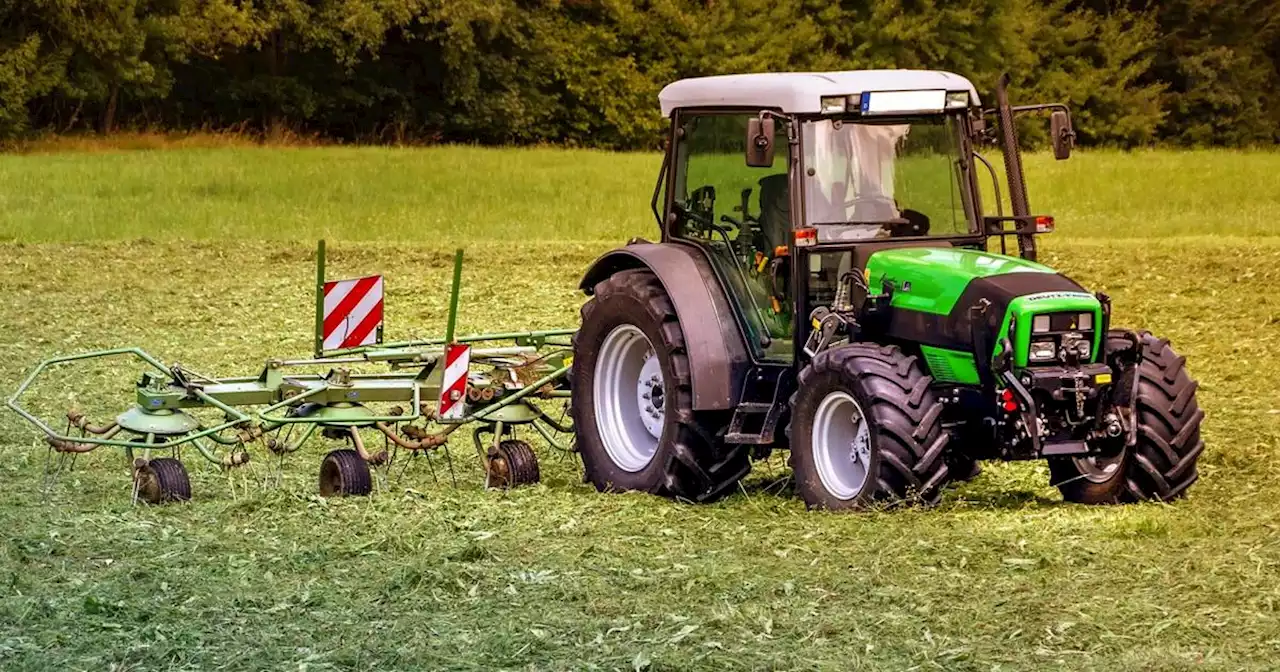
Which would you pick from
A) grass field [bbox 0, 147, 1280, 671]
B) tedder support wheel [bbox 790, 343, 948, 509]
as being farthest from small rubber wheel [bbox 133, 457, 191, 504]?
tedder support wheel [bbox 790, 343, 948, 509]

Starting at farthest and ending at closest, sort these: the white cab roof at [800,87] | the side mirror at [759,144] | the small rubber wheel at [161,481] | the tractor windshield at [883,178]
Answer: the small rubber wheel at [161,481]
the tractor windshield at [883,178]
the white cab roof at [800,87]
the side mirror at [759,144]

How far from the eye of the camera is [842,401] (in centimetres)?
749

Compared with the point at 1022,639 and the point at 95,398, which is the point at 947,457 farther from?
the point at 95,398

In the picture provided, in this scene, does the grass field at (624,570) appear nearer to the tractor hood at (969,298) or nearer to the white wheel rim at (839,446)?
the white wheel rim at (839,446)

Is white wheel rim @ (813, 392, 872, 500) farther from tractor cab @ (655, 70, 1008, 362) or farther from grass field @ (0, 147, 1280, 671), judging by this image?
tractor cab @ (655, 70, 1008, 362)

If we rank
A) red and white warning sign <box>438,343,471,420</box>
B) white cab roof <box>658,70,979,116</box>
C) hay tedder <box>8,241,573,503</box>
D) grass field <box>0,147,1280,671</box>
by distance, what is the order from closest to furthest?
grass field <box>0,147,1280,671</box> → white cab roof <box>658,70,979,116</box> → hay tedder <box>8,241,573,503</box> → red and white warning sign <box>438,343,471,420</box>

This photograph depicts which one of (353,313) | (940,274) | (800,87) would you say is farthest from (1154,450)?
(353,313)

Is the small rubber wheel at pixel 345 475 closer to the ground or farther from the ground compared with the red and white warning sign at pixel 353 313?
closer to the ground

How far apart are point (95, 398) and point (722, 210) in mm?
4755

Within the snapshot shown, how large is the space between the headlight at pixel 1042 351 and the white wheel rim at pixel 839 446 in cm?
71

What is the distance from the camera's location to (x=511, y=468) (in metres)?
8.63

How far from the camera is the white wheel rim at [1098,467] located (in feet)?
24.7

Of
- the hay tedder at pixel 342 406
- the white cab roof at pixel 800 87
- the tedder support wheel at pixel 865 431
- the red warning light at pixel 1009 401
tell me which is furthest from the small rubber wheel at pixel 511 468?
the red warning light at pixel 1009 401

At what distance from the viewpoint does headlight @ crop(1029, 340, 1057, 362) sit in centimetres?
729
